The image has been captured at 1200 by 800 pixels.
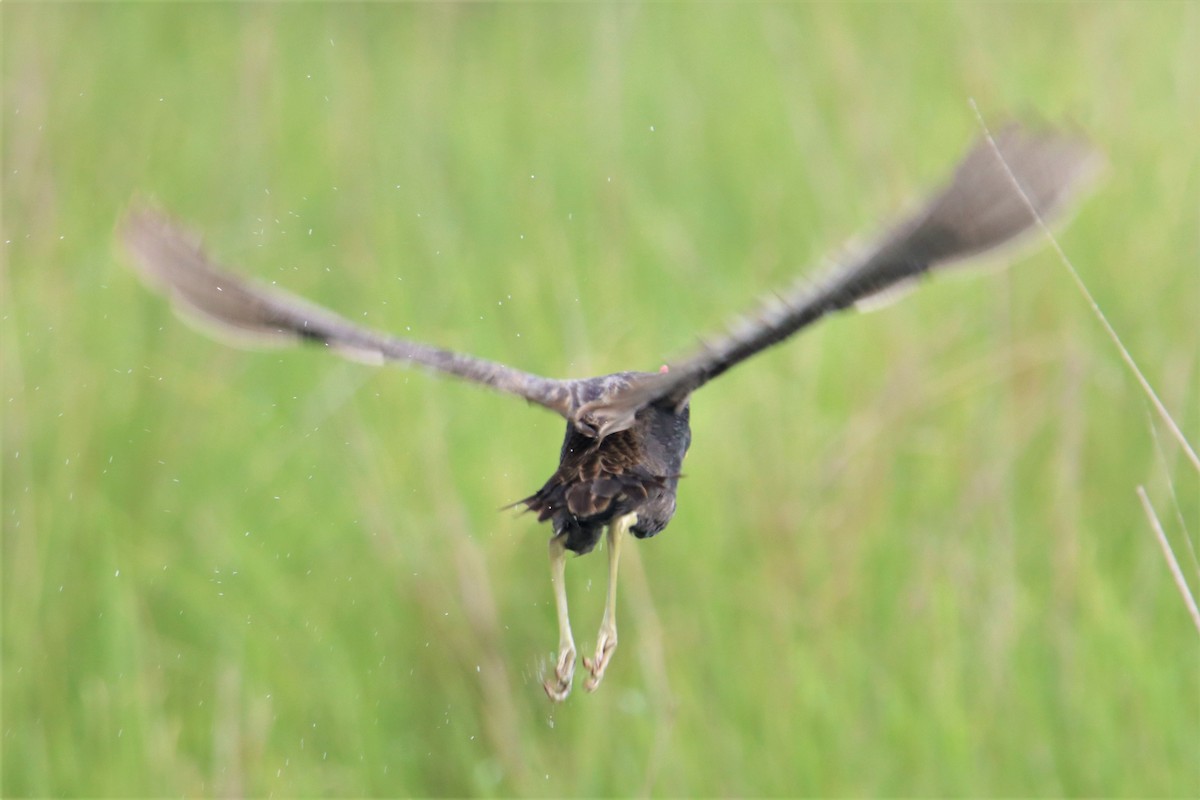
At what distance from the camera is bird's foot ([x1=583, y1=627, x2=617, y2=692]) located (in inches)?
134

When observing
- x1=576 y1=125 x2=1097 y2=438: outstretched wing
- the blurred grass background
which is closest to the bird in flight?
x1=576 y1=125 x2=1097 y2=438: outstretched wing

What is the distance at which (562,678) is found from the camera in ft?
11.9

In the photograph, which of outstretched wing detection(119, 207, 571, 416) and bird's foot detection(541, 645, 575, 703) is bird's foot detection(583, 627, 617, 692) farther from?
outstretched wing detection(119, 207, 571, 416)

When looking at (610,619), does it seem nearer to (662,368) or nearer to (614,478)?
(614,478)

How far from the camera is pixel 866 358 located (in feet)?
20.3

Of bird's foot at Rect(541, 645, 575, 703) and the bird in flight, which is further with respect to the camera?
bird's foot at Rect(541, 645, 575, 703)

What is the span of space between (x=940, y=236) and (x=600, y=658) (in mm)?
1097

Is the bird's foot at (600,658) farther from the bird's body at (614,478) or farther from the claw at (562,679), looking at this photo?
the bird's body at (614,478)

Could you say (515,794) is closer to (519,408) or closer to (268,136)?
(519,408)

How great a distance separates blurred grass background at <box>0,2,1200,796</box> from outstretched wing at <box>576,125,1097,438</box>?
42.0 inches

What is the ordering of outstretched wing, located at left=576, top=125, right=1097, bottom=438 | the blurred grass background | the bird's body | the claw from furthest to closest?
the blurred grass background → the claw → the bird's body → outstretched wing, located at left=576, top=125, right=1097, bottom=438

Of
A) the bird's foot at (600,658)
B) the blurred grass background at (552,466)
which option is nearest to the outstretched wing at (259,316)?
the bird's foot at (600,658)

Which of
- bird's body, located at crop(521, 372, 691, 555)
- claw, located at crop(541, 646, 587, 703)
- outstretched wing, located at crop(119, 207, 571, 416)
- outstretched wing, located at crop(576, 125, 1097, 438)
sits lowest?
claw, located at crop(541, 646, 587, 703)

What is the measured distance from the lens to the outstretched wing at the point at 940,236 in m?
3.00
